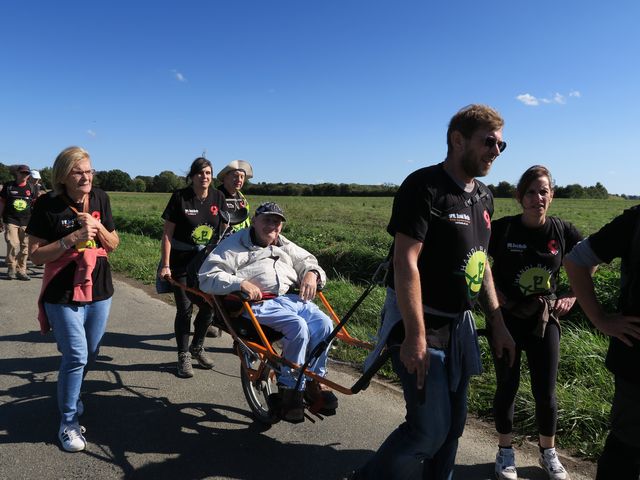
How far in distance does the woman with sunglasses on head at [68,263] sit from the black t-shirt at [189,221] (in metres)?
1.55

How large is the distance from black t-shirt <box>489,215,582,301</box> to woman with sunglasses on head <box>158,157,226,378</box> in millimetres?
3070

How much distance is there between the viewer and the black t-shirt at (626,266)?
2.17 meters

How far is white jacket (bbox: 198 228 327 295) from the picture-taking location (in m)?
3.96

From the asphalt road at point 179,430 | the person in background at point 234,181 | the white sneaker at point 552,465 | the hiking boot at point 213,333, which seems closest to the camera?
the white sneaker at point 552,465

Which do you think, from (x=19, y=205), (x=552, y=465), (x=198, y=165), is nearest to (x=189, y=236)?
(x=198, y=165)

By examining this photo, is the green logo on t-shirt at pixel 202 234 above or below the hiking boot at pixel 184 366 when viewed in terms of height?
above

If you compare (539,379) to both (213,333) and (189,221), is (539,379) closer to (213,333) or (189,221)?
(189,221)

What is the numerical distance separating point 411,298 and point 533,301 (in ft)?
4.95

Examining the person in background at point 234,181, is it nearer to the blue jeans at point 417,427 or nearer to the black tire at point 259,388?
the black tire at point 259,388

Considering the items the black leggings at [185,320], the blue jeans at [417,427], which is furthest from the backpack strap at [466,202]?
the black leggings at [185,320]

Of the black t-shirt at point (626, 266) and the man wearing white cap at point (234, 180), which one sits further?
the man wearing white cap at point (234, 180)

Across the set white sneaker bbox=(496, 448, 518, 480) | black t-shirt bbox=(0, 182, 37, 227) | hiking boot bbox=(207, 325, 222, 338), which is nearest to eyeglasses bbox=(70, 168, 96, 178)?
hiking boot bbox=(207, 325, 222, 338)

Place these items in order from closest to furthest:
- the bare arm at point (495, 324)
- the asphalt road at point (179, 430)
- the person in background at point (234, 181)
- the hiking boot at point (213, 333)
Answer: the bare arm at point (495, 324)
the asphalt road at point (179, 430)
the person in background at point (234, 181)
the hiking boot at point (213, 333)

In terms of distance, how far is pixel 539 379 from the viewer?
324 centimetres
